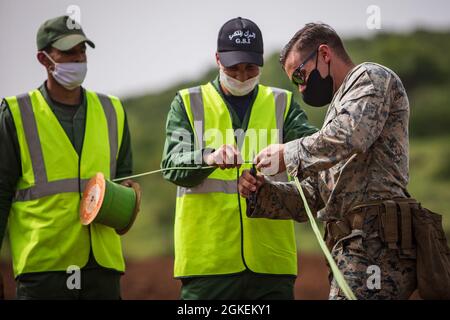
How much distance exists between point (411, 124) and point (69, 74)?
25.8 metres

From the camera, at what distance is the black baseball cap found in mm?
6703

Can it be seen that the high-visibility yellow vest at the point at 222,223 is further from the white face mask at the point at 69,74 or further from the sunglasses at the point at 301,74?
the white face mask at the point at 69,74

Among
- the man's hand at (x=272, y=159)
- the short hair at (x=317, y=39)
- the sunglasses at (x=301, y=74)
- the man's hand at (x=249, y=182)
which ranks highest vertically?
the short hair at (x=317, y=39)

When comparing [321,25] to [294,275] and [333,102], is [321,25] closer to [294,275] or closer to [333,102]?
[333,102]

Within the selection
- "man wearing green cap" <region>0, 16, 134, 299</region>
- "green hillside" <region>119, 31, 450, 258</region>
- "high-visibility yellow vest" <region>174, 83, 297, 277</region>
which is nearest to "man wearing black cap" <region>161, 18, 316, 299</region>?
"high-visibility yellow vest" <region>174, 83, 297, 277</region>

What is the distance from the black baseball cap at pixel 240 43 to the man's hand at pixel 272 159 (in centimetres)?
100

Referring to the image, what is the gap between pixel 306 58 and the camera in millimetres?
6016

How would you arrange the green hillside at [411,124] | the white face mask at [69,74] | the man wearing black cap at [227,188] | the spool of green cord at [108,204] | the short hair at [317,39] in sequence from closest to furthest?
the short hair at [317,39] → the man wearing black cap at [227,188] → the spool of green cord at [108,204] → the white face mask at [69,74] → the green hillside at [411,124]

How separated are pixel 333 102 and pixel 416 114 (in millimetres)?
27117

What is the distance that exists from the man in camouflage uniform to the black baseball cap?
0.80 meters

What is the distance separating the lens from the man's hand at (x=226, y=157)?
6.05m

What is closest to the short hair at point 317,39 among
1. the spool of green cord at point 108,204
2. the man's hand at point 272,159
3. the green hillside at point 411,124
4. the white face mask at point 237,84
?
the man's hand at point 272,159

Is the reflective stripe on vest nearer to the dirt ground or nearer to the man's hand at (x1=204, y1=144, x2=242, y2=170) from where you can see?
the man's hand at (x1=204, y1=144, x2=242, y2=170)
